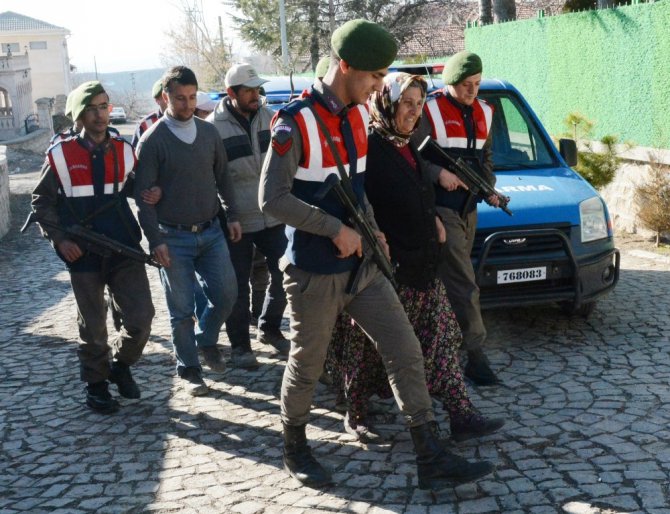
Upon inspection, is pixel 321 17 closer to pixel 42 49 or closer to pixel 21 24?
pixel 42 49

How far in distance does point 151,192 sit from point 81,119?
606 millimetres

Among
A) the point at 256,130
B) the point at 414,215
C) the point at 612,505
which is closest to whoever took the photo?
the point at 612,505

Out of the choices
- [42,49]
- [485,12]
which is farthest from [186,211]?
[42,49]

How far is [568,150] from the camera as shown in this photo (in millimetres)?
7605

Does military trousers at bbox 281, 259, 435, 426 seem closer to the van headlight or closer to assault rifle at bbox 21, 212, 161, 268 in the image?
assault rifle at bbox 21, 212, 161, 268

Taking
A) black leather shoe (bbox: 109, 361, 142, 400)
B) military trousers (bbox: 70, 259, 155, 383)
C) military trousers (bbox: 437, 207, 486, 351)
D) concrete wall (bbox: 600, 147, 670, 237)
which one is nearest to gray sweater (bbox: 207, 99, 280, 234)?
military trousers (bbox: 70, 259, 155, 383)

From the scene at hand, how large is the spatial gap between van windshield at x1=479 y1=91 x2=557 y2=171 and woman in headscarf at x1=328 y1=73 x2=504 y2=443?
270 cm

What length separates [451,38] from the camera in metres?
41.4

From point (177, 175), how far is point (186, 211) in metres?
0.23

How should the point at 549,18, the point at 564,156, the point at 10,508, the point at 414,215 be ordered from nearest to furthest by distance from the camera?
the point at 10,508, the point at 414,215, the point at 564,156, the point at 549,18

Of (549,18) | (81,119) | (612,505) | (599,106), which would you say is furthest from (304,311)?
(549,18)

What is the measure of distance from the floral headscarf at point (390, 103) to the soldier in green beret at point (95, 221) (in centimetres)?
175

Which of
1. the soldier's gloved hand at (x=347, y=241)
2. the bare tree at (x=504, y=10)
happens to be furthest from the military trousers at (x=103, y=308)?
the bare tree at (x=504, y=10)

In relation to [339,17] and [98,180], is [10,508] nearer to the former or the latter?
[98,180]
